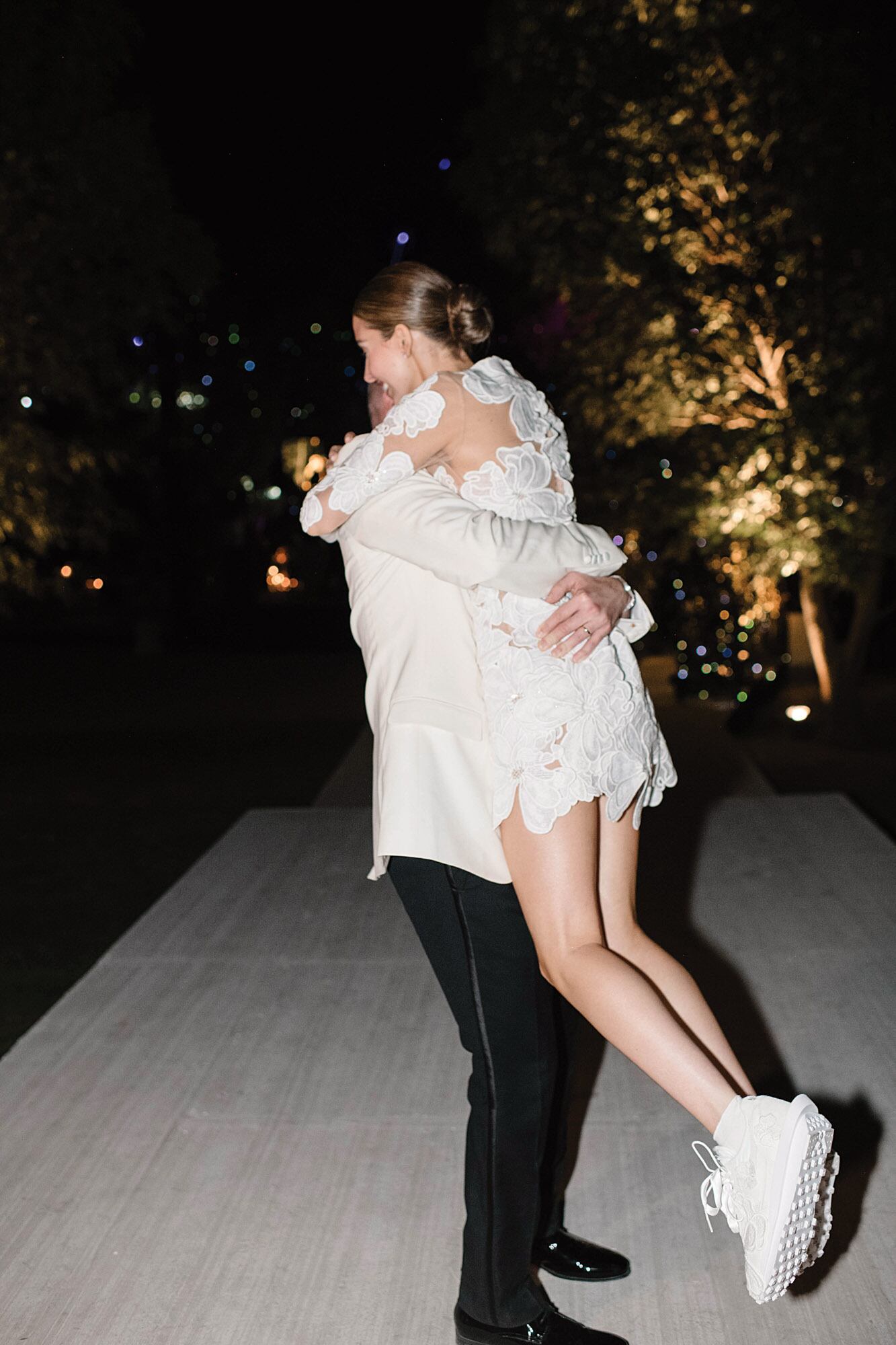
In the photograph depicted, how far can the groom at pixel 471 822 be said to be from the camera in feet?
6.74

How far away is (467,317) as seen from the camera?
88.0 inches

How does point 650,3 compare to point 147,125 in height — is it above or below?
above

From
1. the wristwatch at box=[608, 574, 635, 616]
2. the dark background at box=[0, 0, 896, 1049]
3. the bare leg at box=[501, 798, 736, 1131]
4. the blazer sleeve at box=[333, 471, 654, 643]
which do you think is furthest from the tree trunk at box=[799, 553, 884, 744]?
the bare leg at box=[501, 798, 736, 1131]

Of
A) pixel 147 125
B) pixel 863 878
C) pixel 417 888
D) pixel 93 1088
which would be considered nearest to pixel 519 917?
pixel 417 888

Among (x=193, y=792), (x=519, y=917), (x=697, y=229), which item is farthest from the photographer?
(x=697, y=229)

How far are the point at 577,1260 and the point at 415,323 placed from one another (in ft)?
5.50

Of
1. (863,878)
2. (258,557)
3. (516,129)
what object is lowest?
(258,557)

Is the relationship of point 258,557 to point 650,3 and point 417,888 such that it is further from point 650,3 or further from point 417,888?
point 417,888

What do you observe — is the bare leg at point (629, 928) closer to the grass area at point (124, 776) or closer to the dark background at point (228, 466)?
the dark background at point (228, 466)

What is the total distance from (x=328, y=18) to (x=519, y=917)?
37.9 feet

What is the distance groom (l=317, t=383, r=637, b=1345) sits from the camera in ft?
6.74

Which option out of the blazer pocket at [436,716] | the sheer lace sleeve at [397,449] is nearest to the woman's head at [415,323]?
the sheer lace sleeve at [397,449]

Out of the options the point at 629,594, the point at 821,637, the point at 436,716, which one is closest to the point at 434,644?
the point at 436,716

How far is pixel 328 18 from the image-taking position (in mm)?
11797
